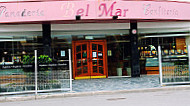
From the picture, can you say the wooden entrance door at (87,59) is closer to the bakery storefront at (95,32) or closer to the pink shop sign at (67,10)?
the bakery storefront at (95,32)

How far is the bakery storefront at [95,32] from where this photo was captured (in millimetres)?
12211

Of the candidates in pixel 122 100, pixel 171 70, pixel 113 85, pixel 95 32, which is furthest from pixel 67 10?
pixel 122 100

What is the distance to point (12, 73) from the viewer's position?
9.12 m

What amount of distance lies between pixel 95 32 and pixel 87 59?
1.78 meters

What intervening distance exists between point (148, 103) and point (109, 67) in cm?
803

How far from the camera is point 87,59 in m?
14.7

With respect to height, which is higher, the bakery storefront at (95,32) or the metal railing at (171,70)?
the bakery storefront at (95,32)

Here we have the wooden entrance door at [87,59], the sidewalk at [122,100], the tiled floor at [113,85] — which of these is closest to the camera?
the sidewalk at [122,100]

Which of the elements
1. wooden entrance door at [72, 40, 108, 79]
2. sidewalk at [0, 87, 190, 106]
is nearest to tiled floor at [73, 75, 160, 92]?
sidewalk at [0, 87, 190, 106]

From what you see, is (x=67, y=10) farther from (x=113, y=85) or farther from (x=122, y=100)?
(x=122, y=100)

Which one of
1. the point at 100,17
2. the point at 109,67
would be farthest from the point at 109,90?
the point at 109,67

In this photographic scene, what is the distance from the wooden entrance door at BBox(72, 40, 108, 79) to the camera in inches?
576

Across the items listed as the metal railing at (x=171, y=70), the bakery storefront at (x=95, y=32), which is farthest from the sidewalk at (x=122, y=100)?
the bakery storefront at (x=95, y=32)

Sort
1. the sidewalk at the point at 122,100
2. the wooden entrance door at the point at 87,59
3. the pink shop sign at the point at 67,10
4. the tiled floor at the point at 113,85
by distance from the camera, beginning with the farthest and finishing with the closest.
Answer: the wooden entrance door at the point at 87,59 → the pink shop sign at the point at 67,10 → the tiled floor at the point at 113,85 → the sidewalk at the point at 122,100
